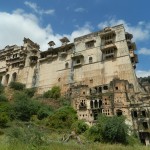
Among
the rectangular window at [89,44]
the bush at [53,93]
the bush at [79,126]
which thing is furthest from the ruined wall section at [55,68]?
the bush at [79,126]

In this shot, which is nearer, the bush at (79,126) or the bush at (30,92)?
the bush at (79,126)

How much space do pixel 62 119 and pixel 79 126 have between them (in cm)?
303

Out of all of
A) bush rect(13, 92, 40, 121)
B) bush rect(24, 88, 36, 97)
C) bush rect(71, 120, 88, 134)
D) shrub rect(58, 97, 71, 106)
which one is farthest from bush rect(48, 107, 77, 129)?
bush rect(24, 88, 36, 97)

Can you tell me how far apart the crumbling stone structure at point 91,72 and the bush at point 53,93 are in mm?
1513

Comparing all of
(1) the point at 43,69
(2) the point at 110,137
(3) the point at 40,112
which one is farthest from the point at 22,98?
(2) the point at 110,137

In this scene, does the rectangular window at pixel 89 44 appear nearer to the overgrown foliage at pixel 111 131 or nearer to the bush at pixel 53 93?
the bush at pixel 53 93

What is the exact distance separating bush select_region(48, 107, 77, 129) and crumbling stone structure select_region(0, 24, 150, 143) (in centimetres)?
196

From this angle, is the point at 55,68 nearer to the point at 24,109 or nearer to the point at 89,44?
the point at 89,44

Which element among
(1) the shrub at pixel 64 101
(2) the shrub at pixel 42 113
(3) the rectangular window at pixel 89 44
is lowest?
(2) the shrub at pixel 42 113

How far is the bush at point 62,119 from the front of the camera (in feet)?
101

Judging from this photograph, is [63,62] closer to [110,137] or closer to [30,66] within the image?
[30,66]

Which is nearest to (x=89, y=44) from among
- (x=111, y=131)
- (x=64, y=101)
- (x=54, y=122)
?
(x=64, y=101)

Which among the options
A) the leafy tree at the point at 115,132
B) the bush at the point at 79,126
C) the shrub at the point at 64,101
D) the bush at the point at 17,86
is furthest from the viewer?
the bush at the point at 17,86

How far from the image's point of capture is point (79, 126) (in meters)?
30.0
